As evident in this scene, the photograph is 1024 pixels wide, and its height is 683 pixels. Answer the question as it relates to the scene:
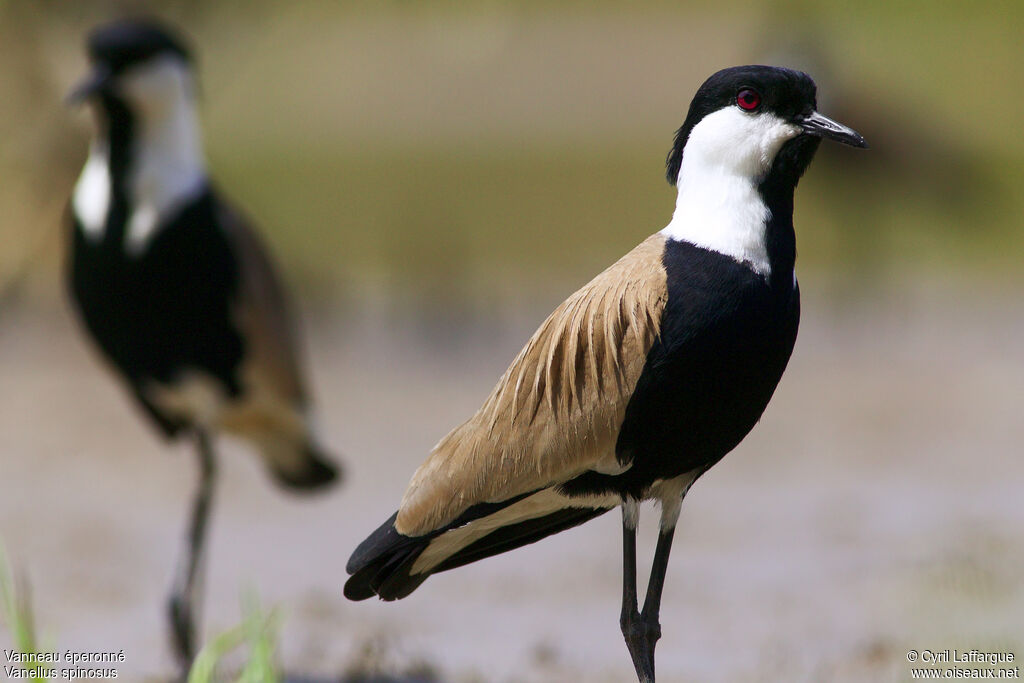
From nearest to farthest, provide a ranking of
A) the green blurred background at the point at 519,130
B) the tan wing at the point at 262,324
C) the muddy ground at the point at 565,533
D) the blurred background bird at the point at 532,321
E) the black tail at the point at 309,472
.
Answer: the muddy ground at the point at 565,533
the tan wing at the point at 262,324
the blurred background bird at the point at 532,321
the black tail at the point at 309,472
the green blurred background at the point at 519,130

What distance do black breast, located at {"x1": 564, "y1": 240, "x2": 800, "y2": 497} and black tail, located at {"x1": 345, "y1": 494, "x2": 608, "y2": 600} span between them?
1.11 feet

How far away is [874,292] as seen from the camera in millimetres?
10758

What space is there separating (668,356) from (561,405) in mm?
270

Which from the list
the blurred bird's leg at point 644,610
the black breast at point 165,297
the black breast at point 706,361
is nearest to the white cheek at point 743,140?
the black breast at point 706,361

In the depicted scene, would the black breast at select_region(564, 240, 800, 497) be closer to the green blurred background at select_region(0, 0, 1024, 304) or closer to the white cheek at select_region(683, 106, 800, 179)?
the white cheek at select_region(683, 106, 800, 179)

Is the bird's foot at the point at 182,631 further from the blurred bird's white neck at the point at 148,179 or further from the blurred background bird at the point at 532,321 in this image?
the blurred bird's white neck at the point at 148,179

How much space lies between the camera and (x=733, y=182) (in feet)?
8.52

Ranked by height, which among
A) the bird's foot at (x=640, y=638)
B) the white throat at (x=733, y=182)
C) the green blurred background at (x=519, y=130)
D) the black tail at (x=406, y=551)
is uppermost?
the white throat at (x=733, y=182)

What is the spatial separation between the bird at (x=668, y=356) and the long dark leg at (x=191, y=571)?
2053mm

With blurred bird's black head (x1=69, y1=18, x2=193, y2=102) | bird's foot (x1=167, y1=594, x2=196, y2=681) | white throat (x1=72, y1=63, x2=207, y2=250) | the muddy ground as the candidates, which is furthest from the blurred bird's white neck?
the muddy ground

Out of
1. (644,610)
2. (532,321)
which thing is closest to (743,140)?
(644,610)

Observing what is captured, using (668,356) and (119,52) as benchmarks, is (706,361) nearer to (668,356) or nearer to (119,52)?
(668,356)

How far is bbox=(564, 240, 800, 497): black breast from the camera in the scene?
8.29 ft

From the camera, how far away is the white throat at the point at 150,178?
461cm
